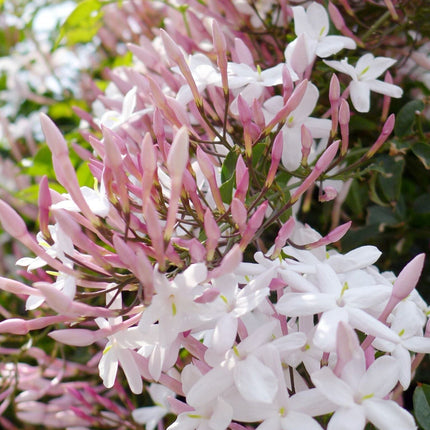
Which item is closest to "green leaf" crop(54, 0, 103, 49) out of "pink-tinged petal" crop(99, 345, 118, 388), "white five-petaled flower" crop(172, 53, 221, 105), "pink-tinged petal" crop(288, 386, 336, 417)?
"white five-petaled flower" crop(172, 53, 221, 105)

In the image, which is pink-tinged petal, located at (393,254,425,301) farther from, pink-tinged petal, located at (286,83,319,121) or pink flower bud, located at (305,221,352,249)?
pink-tinged petal, located at (286,83,319,121)

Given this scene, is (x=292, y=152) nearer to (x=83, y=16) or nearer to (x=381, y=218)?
(x=381, y=218)

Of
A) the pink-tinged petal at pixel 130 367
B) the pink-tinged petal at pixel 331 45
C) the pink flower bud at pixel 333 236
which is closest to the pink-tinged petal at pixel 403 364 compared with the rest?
the pink flower bud at pixel 333 236

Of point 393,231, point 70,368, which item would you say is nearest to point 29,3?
point 70,368

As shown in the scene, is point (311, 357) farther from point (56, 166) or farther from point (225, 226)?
point (56, 166)

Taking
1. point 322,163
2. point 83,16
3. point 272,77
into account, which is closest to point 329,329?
Result: point 322,163

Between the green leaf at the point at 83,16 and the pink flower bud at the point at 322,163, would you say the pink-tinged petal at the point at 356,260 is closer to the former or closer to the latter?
the pink flower bud at the point at 322,163
